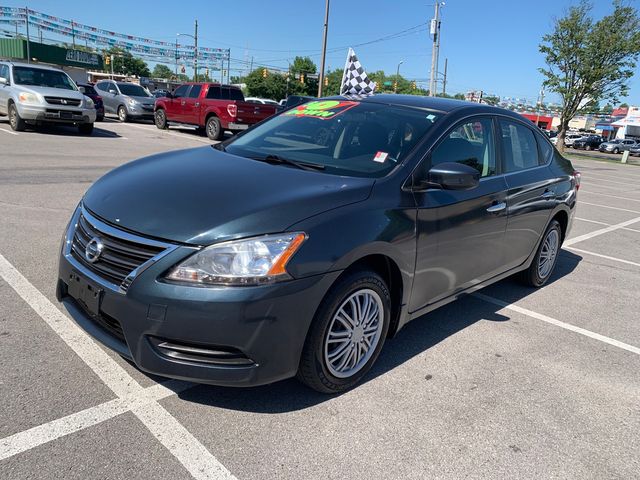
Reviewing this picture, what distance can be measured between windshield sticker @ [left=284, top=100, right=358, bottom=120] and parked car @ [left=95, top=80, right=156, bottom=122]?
19260 mm

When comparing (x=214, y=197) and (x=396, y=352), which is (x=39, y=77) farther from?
(x=396, y=352)

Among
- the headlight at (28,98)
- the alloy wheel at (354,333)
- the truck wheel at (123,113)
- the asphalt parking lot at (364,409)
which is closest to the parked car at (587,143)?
the truck wheel at (123,113)

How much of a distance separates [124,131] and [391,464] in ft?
58.2

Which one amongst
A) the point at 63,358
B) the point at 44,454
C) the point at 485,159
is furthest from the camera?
the point at 485,159

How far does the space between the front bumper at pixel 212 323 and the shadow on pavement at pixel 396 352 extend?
0.33 meters

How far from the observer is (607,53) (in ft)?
109

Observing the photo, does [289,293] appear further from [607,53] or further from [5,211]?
[607,53]

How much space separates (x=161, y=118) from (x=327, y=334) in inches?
762

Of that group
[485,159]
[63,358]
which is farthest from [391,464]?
[485,159]

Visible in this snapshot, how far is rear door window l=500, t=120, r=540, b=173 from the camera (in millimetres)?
4320

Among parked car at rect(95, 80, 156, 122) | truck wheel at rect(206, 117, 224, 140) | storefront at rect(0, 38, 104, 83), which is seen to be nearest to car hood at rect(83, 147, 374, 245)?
truck wheel at rect(206, 117, 224, 140)

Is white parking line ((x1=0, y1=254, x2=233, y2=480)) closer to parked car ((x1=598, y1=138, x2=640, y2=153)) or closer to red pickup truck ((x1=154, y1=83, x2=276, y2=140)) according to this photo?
red pickup truck ((x1=154, y1=83, x2=276, y2=140))

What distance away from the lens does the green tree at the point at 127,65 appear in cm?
10562

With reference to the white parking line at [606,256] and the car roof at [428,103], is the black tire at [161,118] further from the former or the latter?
the car roof at [428,103]
